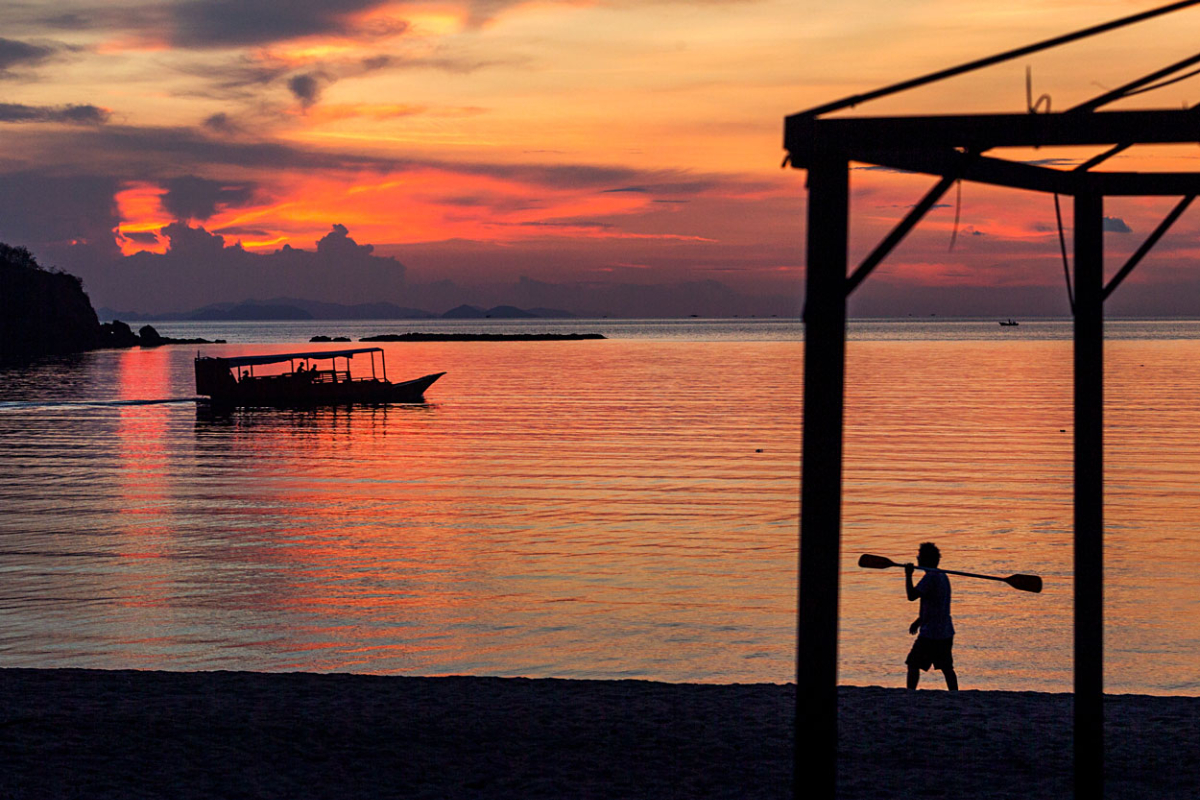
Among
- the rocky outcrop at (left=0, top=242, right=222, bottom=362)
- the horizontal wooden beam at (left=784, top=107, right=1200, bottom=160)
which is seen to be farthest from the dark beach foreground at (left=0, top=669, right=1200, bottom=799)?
the rocky outcrop at (left=0, top=242, right=222, bottom=362)

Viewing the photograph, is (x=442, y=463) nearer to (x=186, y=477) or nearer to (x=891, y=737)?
(x=186, y=477)

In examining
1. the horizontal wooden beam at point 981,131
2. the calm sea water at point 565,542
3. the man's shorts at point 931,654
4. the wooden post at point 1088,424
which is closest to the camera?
the horizontal wooden beam at point 981,131

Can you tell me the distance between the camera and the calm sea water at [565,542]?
16.0 metres

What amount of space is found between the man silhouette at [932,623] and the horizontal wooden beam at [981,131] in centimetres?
719

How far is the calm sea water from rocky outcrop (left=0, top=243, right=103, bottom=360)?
450 ft

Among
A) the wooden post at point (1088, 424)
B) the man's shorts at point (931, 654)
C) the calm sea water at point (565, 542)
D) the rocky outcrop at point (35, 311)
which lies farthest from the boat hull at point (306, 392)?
the rocky outcrop at point (35, 311)

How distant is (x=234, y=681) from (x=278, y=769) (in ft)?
11.1

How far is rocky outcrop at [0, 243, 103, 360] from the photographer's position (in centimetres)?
18000

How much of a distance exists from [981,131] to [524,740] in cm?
659

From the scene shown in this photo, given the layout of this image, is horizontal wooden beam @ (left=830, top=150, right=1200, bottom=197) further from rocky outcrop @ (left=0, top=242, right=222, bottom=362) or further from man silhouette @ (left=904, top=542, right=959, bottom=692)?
rocky outcrop @ (left=0, top=242, right=222, bottom=362)

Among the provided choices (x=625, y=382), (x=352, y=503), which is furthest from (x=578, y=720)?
(x=625, y=382)

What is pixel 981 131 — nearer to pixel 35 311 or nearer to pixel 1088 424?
pixel 1088 424

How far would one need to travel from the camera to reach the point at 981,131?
20.0 feet

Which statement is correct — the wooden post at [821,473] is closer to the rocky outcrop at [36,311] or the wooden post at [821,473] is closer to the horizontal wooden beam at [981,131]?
the horizontal wooden beam at [981,131]
